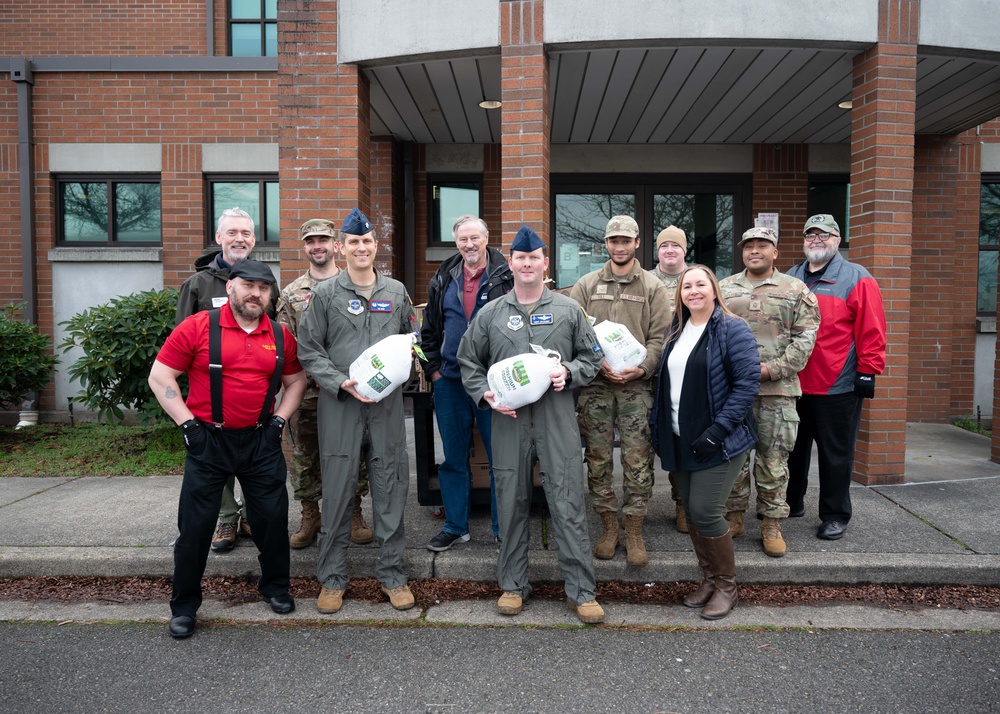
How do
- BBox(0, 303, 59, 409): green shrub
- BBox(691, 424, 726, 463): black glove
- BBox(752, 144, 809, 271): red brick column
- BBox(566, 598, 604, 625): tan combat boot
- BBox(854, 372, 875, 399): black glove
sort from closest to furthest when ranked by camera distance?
BBox(691, 424, 726, 463): black glove < BBox(566, 598, 604, 625): tan combat boot < BBox(854, 372, 875, 399): black glove < BBox(0, 303, 59, 409): green shrub < BBox(752, 144, 809, 271): red brick column

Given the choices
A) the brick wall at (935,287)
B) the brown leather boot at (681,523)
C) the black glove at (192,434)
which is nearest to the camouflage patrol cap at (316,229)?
the black glove at (192,434)

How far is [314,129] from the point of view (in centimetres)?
615

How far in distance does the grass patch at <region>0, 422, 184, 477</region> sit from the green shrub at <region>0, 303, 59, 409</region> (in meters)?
0.53

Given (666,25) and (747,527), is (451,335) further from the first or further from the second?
(666,25)

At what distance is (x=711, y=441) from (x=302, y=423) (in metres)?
2.44

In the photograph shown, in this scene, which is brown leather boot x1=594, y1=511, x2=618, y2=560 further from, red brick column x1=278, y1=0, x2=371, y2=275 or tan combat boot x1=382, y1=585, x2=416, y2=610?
red brick column x1=278, y1=0, x2=371, y2=275

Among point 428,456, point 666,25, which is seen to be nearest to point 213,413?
point 428,456

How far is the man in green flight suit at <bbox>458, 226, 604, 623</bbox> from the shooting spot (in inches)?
152

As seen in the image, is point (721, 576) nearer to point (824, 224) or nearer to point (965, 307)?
point (824, 224)

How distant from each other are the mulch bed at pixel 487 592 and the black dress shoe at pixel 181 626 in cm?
41

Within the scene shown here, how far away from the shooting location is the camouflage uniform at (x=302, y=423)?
4488 millimetres

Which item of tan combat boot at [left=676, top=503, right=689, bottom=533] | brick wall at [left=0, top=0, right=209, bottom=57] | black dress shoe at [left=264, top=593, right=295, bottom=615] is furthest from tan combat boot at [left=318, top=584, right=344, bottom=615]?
brick wall at [left=0, top=0, right=209, bottom=57]

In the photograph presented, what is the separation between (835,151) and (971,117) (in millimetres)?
1520

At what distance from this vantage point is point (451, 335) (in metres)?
4.59
